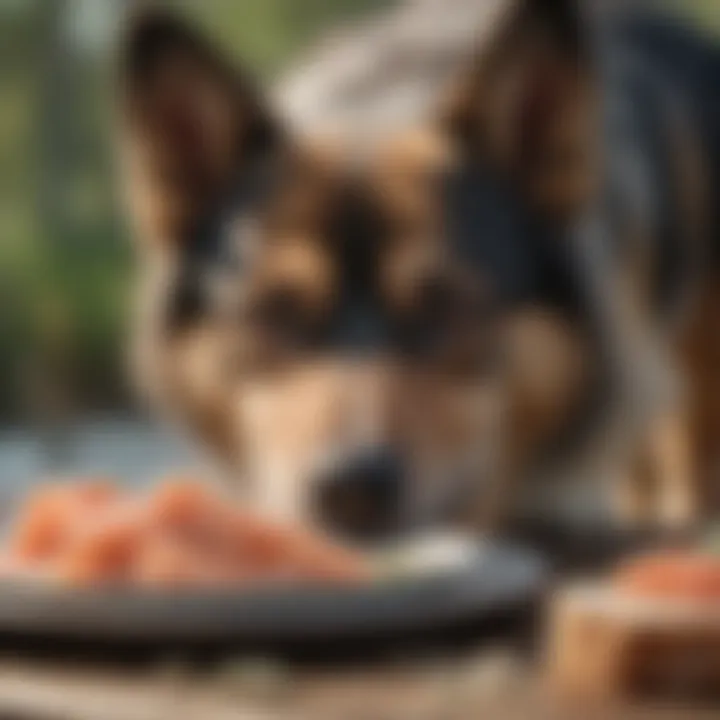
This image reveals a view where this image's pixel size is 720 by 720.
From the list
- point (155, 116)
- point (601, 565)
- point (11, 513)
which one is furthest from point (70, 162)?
point (601, 565)

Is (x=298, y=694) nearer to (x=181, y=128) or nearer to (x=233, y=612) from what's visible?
(x=233, y=612)

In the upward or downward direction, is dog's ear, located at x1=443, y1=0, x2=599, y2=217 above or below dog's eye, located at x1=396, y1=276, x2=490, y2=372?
above

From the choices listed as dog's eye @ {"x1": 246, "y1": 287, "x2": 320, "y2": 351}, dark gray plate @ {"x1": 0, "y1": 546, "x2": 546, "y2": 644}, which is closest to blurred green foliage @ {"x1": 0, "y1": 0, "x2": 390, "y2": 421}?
dog's eye @ {"x1": 246, "y1": 287, "x2": 320, "y2": 351}

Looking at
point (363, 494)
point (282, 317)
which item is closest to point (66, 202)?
point (282, 317)

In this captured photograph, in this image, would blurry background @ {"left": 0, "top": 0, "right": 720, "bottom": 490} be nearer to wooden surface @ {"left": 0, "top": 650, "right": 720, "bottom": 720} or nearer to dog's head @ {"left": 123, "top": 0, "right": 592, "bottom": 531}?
dog's head @ {"left": 123, "top": 0, "right": 592, "bottom": 531}

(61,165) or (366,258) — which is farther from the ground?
(61,165)

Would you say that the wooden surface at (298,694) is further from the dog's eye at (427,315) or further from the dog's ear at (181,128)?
the dog's ear at (181,128)
